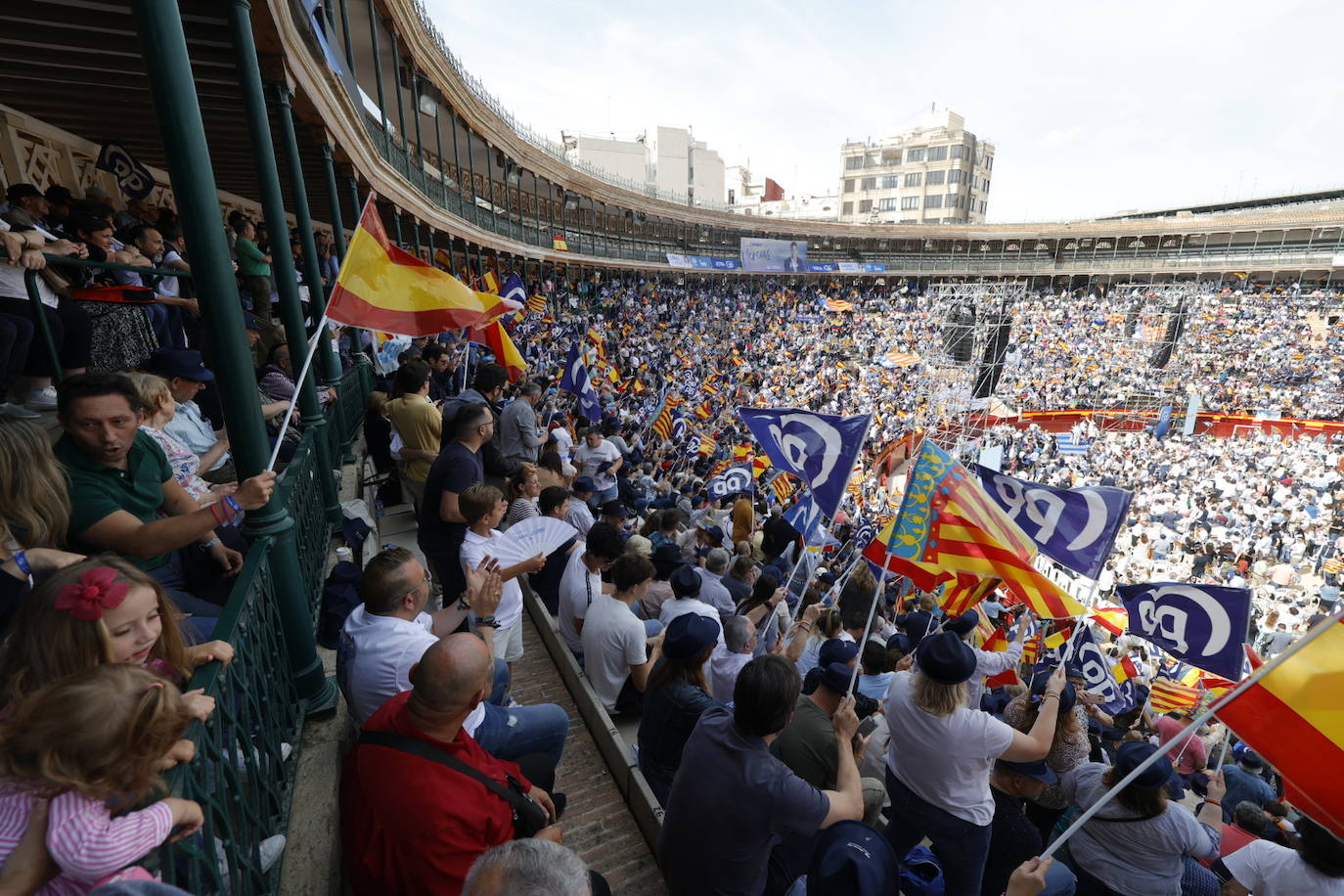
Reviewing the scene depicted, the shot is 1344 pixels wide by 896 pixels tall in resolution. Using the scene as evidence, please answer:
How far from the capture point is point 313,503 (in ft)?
16.7

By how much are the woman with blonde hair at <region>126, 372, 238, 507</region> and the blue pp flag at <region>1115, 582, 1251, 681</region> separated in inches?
280

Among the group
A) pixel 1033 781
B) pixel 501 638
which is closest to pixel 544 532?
pixel 501 638

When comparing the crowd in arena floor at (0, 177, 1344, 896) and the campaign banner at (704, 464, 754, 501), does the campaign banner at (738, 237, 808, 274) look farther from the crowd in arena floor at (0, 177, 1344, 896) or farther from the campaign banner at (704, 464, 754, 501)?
the crowd in arena floor at (0, 177, 1344, 896)

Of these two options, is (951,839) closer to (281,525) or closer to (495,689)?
(495,689)

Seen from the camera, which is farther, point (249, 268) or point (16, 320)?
point (249, 268)

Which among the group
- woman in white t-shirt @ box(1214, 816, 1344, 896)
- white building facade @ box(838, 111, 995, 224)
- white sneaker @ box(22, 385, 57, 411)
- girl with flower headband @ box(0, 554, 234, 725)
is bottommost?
woman in white t-shirt @ box(1214, 816, 1344, 896)

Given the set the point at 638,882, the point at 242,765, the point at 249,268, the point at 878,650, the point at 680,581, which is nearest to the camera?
the point at 242,765

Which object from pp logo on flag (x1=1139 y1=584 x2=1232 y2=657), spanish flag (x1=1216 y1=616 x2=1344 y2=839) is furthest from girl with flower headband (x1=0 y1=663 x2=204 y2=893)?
pp logo on flag (x1=1139 y1=584 x2=1232 y2=657)

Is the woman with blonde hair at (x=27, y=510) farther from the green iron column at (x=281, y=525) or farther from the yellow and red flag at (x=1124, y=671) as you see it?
the yellow and red flag at (x=1124, y=671)

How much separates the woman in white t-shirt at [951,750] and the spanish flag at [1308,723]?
85cm

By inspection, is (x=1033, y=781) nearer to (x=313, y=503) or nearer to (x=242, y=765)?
(x=242, y=765)

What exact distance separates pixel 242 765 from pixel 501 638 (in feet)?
5.53

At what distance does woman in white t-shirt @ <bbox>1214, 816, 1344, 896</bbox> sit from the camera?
3150mm

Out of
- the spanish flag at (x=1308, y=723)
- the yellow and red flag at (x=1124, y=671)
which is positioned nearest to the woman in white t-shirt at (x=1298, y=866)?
the spanish flag at (x=1308, y=723)
